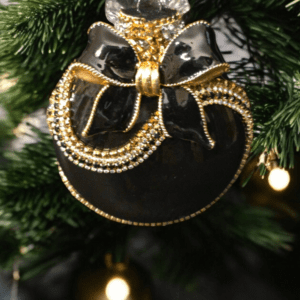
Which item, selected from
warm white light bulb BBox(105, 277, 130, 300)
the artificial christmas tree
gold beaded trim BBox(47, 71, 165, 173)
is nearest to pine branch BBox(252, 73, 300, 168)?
the artificial christmas tree

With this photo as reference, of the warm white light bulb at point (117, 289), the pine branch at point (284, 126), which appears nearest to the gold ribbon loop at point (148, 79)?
the pine branch at point (284, 126)

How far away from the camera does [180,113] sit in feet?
0.73

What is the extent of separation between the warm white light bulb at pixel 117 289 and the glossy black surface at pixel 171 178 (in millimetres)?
158

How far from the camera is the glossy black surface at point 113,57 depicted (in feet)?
0.73

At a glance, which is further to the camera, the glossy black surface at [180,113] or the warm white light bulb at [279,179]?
the warm white light bulb at [279,179]

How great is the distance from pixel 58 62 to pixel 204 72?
0.17 metres

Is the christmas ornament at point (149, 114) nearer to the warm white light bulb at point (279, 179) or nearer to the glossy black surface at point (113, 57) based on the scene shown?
the glossy black surface at point (113, 57)

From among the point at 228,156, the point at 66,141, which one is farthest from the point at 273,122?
the point at 66,141

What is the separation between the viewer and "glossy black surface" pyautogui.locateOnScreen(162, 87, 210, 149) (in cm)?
22

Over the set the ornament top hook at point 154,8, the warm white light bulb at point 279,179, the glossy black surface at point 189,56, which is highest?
the ornament top hook at point 154,8

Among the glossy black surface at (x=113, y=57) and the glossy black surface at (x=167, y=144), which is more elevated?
the glossy black surface at (x=113, y=57)

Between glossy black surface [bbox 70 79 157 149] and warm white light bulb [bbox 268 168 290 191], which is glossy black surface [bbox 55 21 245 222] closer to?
glossy black surface [bbox 70 79 157 149]

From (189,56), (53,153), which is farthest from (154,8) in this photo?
(53,153)

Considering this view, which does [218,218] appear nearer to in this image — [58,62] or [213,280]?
[213,280]
